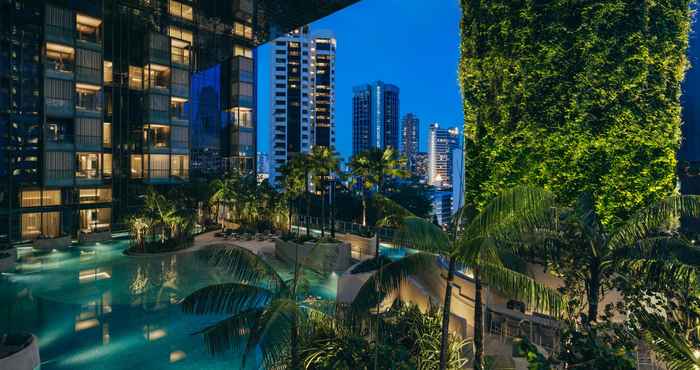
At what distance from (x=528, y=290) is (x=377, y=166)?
759 inches

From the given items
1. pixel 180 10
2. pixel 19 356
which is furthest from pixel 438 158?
pixel 19 356

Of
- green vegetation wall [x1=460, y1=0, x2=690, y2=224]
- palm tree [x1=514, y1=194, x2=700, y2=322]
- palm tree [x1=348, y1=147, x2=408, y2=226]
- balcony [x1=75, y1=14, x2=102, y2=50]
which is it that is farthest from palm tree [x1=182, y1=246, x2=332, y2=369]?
balcony [x1=75, y1=14, x2=102, y2=50]

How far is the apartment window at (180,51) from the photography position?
36.7 meters

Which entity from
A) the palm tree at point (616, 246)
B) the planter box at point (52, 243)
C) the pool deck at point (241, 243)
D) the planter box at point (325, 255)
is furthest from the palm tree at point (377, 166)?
the planter box at point (52, 243)

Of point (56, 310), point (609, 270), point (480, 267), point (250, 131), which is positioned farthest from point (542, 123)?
point (250, 131)

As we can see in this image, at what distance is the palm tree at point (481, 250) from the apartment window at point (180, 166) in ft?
109

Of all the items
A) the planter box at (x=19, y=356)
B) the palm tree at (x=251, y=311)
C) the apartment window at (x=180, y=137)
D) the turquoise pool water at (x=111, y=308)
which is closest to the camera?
the palm tree at (x=251, y=311)

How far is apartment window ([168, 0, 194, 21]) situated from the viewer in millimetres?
35625

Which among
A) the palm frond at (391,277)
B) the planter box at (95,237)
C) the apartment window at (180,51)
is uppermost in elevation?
the apartment window at (180,51)

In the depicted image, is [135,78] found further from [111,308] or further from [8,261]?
[111,308]

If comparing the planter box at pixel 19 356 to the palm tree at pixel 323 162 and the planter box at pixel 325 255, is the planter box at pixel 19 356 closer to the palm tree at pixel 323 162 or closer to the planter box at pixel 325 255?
the planter box at pixel 325 255

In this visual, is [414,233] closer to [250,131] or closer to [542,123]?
[542,123]

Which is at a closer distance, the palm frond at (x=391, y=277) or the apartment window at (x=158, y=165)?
the palm frond at (x=391, y=277)

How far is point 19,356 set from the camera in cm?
970
